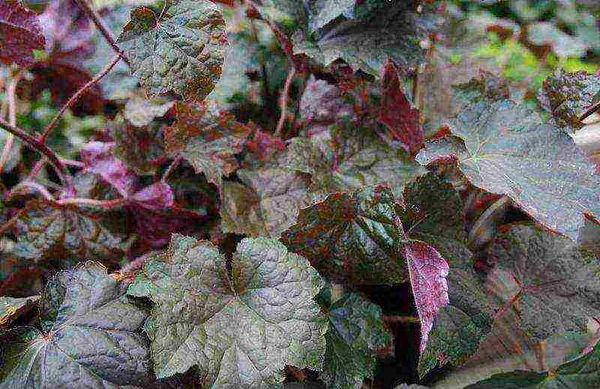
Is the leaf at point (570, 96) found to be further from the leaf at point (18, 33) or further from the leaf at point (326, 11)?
the leaf at point (18, 33)

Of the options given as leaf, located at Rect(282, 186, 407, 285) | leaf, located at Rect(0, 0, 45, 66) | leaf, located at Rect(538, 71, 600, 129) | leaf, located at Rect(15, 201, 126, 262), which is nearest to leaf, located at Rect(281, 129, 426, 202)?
leaf, located at Rect(282, 186, 407, 285)

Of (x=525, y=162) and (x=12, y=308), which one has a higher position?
(x=12, y=308)

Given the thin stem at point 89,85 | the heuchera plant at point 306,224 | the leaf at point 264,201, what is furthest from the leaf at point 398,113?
the thin stem at point 89,85

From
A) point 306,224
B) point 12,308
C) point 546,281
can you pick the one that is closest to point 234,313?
point 306,224

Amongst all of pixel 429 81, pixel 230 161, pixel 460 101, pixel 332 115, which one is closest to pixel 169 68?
pixel 230 161

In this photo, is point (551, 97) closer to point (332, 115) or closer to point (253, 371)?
point (332, 115)

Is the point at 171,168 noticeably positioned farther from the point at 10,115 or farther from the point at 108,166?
the point at 10,115

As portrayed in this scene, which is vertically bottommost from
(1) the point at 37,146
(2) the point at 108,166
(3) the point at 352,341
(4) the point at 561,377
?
(4) the point at 561,377
